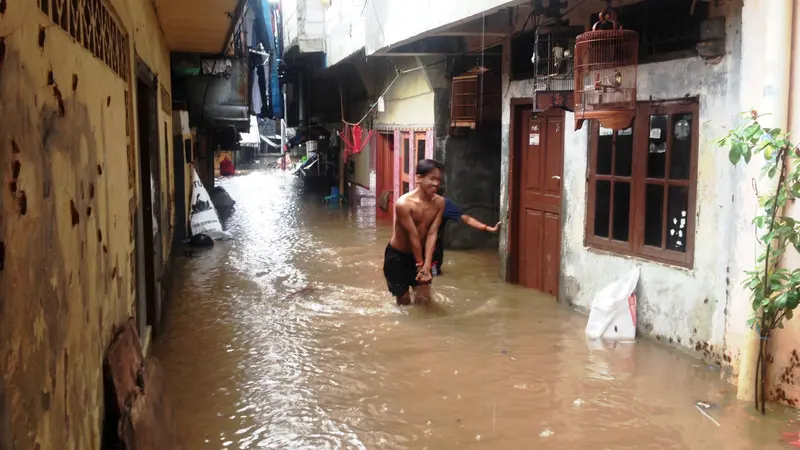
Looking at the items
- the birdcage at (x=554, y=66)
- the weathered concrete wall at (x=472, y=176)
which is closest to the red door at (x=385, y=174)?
the weathered concrete wall at (x=472, y=176)

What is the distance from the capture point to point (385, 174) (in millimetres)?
14914

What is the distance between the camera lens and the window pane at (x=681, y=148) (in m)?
5.86

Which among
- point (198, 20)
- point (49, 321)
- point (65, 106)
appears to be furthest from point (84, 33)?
point (198, 20)

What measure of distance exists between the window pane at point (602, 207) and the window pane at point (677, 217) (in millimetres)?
792

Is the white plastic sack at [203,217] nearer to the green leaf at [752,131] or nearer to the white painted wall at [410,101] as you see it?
the white painted wall at [410,101]

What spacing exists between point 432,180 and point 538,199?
75.7 inches

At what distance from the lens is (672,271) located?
5992mm

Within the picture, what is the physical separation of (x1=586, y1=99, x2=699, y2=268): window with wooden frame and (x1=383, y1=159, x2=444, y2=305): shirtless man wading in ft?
5.06

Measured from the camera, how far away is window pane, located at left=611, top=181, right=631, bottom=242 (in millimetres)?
6574

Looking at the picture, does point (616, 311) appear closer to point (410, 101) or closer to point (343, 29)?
point (410, 101)

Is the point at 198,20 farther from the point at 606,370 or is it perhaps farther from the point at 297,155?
the point at 297,155

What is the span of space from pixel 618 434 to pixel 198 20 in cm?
632

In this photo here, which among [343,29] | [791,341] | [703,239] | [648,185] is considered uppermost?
[343,29]

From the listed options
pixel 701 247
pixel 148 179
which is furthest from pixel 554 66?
pixel 148 179
